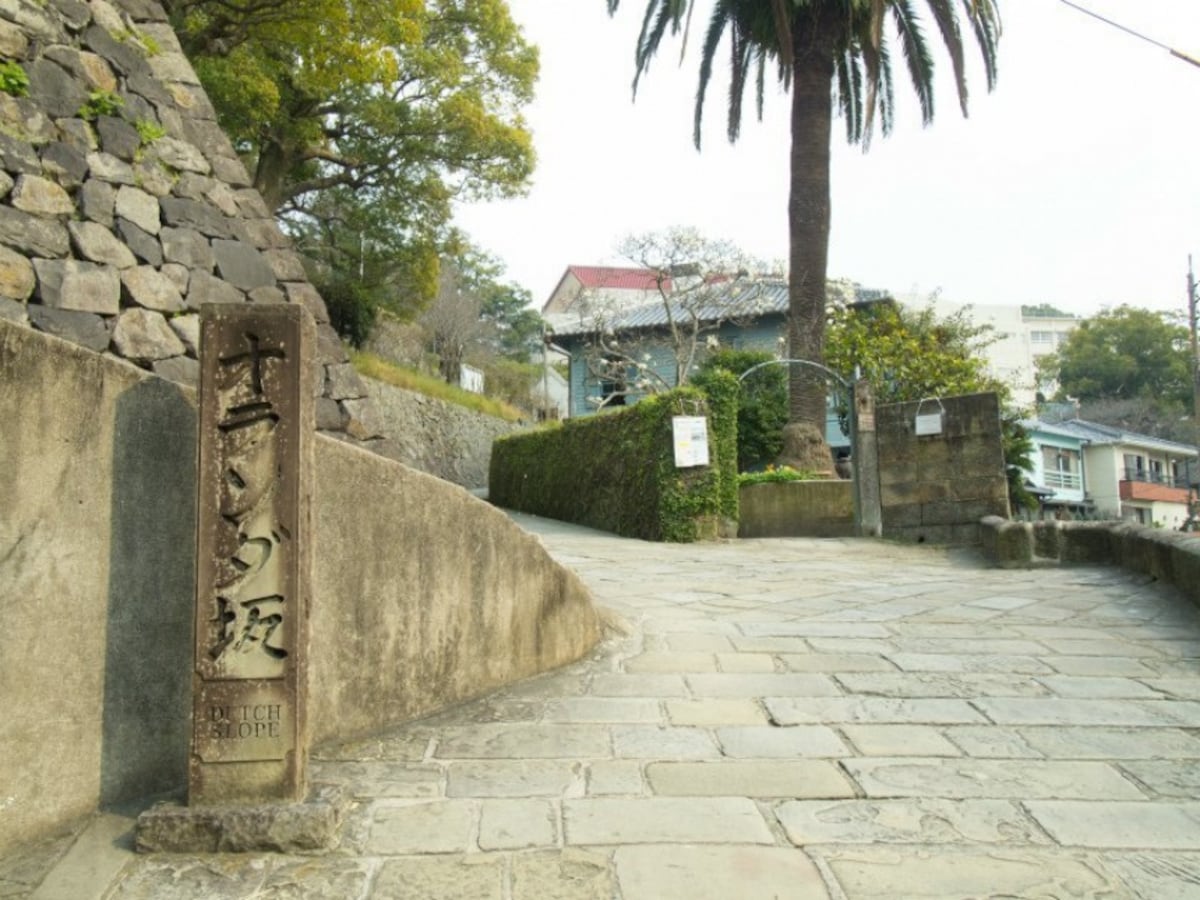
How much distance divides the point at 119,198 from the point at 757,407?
21.3 meters

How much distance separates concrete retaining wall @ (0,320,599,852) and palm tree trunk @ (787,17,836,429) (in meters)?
14.2

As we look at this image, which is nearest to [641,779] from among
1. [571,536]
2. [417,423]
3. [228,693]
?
[228,693]

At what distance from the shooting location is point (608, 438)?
15.4 metres

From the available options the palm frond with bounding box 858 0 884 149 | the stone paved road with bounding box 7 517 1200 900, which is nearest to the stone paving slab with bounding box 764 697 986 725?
the stone paved road with bounding box 7 517 1200 900

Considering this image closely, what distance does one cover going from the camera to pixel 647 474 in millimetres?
13375

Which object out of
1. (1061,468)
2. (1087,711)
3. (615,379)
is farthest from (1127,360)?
(1087,711)

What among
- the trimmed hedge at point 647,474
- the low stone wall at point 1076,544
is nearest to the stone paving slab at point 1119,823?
the low stone wall at point 1076,544

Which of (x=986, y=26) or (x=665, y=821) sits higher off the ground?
(x=986, y=26)

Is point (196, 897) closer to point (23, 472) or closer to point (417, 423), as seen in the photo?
point (23, 472)

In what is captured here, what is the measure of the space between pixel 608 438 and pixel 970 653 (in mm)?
10625

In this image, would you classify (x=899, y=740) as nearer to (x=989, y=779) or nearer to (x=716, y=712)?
(x=989, y=779)

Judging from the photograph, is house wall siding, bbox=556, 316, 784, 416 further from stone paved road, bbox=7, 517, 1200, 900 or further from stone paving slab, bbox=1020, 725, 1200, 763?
stone paving slab, bbox=1020, 725, 1200, 763

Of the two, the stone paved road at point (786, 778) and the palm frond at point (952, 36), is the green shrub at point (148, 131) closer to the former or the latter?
the stone paved road at point (786, 778)

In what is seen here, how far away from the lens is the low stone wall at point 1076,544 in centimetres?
730
